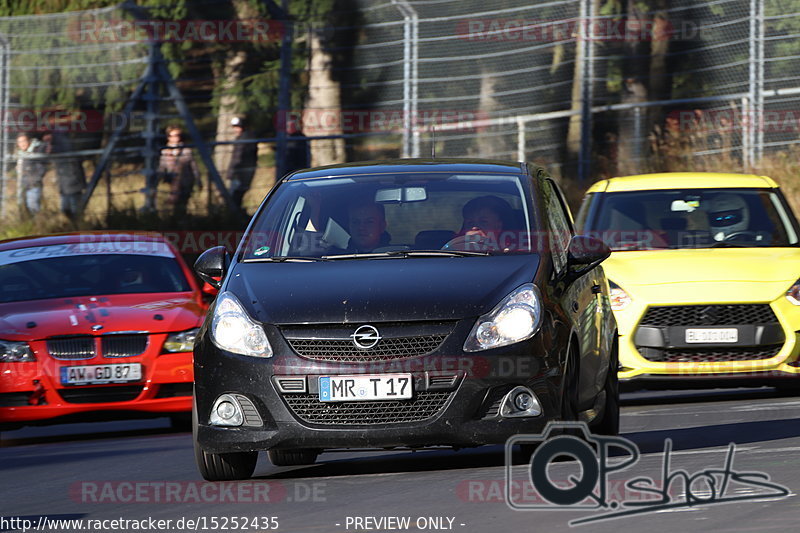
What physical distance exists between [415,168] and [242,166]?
15360mm

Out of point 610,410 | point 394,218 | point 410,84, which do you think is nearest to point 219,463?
point 394,218

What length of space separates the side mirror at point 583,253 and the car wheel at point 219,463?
78.1 inches

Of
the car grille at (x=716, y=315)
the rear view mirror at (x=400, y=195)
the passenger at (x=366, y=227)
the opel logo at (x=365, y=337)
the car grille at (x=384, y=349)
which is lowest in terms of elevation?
→ the car grille at (x=716, y=315)

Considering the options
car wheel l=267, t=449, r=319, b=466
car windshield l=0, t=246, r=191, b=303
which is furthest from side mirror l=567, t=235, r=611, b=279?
car windshield l=0, t=246, r=191, b=303

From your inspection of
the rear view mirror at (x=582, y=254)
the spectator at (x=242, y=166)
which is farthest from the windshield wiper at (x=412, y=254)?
the spectator at (x=242, y=166)

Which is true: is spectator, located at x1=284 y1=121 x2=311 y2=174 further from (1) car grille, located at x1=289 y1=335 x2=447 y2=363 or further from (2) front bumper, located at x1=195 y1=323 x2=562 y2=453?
(1) car grille, located at x1=289 y1=335 x2=447 y2=363

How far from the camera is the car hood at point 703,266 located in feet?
46.5

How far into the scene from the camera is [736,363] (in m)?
14.0

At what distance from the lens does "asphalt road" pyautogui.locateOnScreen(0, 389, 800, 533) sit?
8.27m

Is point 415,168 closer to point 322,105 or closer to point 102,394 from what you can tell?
point 102,394

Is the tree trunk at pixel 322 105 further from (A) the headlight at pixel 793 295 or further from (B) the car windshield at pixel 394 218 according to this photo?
(B) the car windshield at pixel 394 218

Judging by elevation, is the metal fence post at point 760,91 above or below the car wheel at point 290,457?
above

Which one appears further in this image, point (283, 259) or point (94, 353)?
point (94, 353)

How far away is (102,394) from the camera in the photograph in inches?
533
